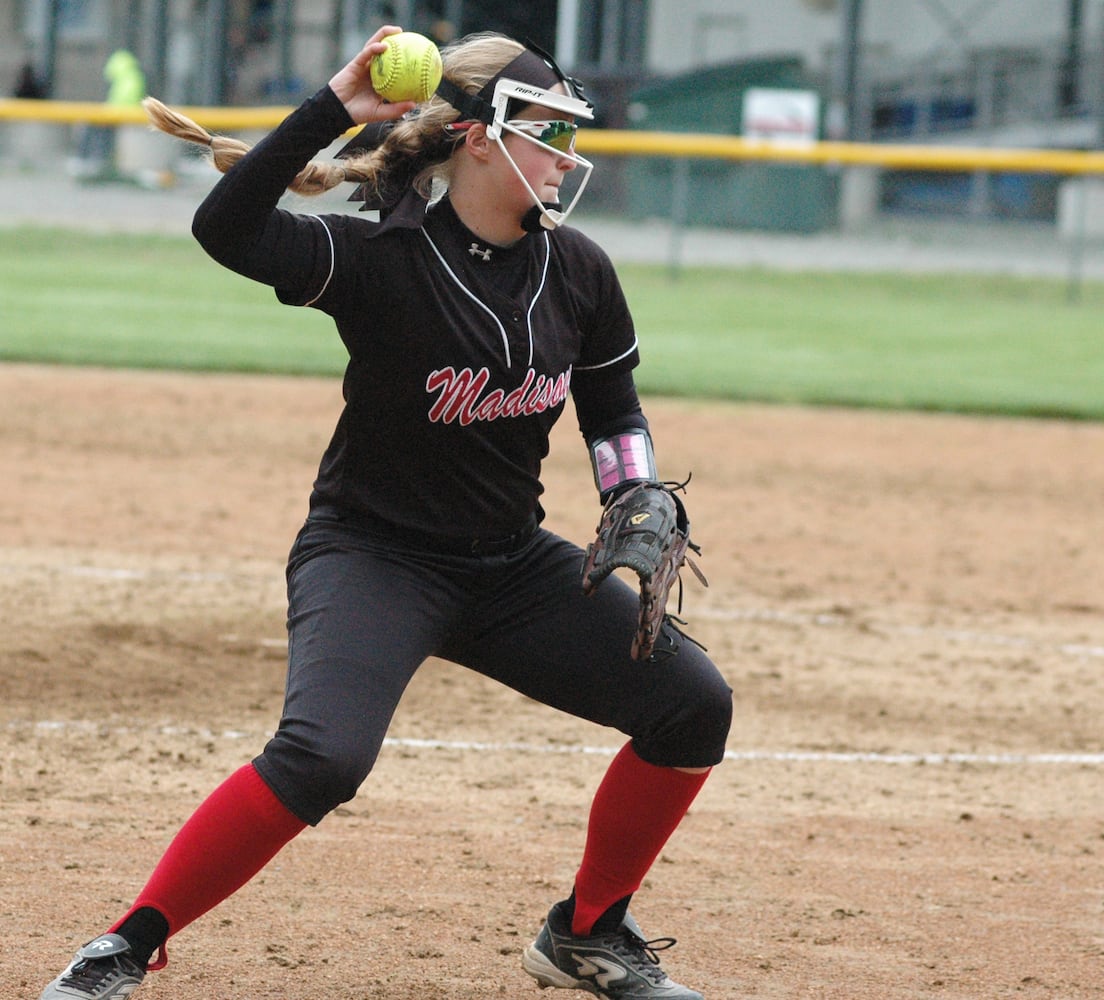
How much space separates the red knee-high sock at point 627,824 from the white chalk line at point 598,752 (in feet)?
5.05

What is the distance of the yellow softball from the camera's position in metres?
2.95

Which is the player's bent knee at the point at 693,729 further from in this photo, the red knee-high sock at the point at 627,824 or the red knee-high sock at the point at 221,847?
the red knee-high sock at the point at 221,847

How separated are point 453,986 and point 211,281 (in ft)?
45.8

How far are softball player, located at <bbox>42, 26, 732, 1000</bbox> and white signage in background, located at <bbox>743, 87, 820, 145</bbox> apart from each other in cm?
1847

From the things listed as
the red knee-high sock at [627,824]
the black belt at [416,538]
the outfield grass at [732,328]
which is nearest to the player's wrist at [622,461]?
the black belt at [416,538]

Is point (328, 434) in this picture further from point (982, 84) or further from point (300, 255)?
point (982, 84)

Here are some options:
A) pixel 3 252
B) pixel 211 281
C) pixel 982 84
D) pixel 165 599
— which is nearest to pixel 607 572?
pixel 165 599

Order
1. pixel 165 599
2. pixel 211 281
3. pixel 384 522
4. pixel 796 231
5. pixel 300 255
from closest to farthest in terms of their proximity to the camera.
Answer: pixel 300 255
pixel 384 522
pixel 165 599
pixel 211 281
pixel 796 231

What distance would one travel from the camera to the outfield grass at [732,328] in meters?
11.8

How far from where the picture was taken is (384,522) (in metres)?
3.18

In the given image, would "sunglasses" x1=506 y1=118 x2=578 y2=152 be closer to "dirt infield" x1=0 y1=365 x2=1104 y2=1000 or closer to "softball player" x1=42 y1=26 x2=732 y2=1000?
"softball player" x1=42 y1=26 x2=732 y2=1000

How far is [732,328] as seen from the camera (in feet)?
48.5

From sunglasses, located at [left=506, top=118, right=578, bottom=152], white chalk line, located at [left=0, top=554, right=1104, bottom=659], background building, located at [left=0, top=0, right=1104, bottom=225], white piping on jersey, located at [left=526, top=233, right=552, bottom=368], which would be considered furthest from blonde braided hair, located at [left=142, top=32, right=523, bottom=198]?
background building, located at [left=0, top=0, right=1104, bottom=225]

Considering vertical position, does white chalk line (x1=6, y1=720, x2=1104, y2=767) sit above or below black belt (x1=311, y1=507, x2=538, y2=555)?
below
